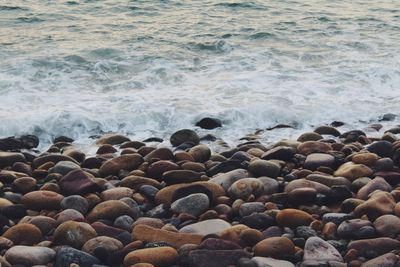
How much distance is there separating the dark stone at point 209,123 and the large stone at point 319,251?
12.1 feet

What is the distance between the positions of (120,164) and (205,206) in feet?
4.40

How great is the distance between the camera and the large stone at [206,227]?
13.7 feet

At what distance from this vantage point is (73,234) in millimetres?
4062

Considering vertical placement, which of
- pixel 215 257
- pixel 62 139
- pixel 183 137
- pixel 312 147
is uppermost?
pixel 215 257

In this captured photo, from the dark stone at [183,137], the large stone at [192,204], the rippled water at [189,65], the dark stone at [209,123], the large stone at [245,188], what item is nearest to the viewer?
the large stone at [192,204]

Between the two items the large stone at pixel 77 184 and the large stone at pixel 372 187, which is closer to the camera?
the large stone at pixel 372 187

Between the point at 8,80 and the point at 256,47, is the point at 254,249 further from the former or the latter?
the point at 256,47

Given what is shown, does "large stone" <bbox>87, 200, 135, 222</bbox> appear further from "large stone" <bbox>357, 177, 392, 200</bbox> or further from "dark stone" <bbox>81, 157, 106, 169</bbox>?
"large stone" <bbox>357, 177, 392, 200</bbox>

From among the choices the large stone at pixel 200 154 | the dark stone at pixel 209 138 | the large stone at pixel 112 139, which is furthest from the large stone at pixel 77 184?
the dark stone at pixel 209 138

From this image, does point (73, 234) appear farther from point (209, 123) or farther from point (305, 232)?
point (209, 123)

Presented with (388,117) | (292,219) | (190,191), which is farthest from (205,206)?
(388,117)

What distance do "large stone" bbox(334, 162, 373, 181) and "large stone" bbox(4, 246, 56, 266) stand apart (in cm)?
259

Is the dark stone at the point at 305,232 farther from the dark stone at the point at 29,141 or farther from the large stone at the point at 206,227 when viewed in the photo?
the dark stone at the point at 29,141

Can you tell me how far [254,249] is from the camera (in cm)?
394
